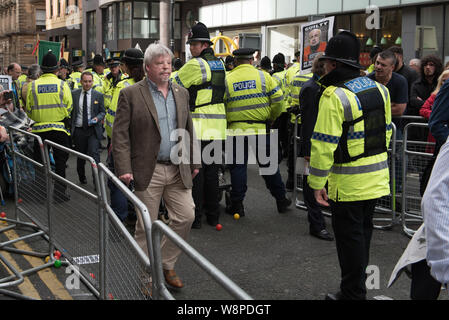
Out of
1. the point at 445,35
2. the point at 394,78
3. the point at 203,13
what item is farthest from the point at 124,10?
the point at 394,78

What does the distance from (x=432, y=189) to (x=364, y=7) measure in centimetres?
1991

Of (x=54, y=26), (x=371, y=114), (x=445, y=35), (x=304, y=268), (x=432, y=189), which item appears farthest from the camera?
(x=54, y=26)

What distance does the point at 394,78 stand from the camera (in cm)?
718

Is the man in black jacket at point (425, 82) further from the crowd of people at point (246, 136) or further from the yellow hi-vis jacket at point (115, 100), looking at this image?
the yellow hi-vis jacket at point (115, 100)

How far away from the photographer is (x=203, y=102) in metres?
6.66

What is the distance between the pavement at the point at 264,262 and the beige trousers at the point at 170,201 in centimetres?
37

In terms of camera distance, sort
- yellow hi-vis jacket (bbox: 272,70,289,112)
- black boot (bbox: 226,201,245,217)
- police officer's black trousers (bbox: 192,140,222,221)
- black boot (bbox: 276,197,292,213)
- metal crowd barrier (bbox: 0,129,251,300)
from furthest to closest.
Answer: yellow hi-vis jacket (bbox: 272,70,289,112), black boot (bbox: 276,197,292,213), black boot (bbox: 226,201,245,217), police officer's black trousers (bbox: 192,140,222,221), metal crowd barrier (bbox: 0,129,251,300)

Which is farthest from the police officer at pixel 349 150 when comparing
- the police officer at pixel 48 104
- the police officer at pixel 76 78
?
the police officer at pixel 76 78

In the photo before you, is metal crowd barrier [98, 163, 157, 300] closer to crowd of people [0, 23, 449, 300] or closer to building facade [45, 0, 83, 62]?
crowd of people [0, 23, 449, 300]

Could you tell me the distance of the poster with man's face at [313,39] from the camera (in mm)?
6996

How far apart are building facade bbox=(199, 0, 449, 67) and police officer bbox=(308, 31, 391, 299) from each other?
8889 millimetres

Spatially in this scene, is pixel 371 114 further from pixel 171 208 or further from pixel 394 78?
pixel 394 78

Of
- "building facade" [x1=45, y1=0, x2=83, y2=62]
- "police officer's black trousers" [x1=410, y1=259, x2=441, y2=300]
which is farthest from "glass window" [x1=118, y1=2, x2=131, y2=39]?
"police officer's black trousers" [x1=410, y1=259, x2=441, y2=300]

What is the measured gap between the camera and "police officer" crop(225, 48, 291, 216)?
23.2 feet
